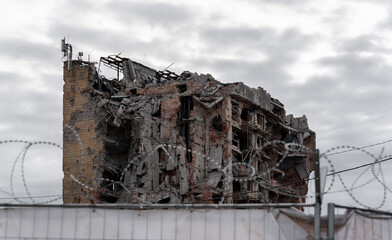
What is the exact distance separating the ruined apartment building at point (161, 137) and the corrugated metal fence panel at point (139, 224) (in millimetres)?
27943

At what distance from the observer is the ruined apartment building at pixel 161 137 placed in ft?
160

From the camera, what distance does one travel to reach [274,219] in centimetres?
1811

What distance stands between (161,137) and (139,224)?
33.0 metres

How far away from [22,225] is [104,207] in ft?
7.87

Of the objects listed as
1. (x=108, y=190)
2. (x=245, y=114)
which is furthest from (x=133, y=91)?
(x=108, y=190)

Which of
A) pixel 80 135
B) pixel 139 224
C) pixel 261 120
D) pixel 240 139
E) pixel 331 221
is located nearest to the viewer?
pixel 331 221

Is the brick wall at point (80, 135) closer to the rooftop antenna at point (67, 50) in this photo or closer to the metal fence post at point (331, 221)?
the rooftop antenna at point (67, 50)

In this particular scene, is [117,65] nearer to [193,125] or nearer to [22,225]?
[193,125]

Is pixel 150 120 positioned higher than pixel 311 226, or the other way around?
pixel 150 120

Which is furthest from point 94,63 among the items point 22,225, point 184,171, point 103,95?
point 22,225

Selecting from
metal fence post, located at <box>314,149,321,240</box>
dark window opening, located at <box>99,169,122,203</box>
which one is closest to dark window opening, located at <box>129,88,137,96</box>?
dark window opening, located at <box>99,169,122,203</box>

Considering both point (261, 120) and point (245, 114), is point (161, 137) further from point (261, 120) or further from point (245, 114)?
point (261, 120)

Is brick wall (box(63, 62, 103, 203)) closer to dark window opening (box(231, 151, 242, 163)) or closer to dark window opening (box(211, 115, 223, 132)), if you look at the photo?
dark window opening (box(211, 115, 223, 132))

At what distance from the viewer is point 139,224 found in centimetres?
1888
